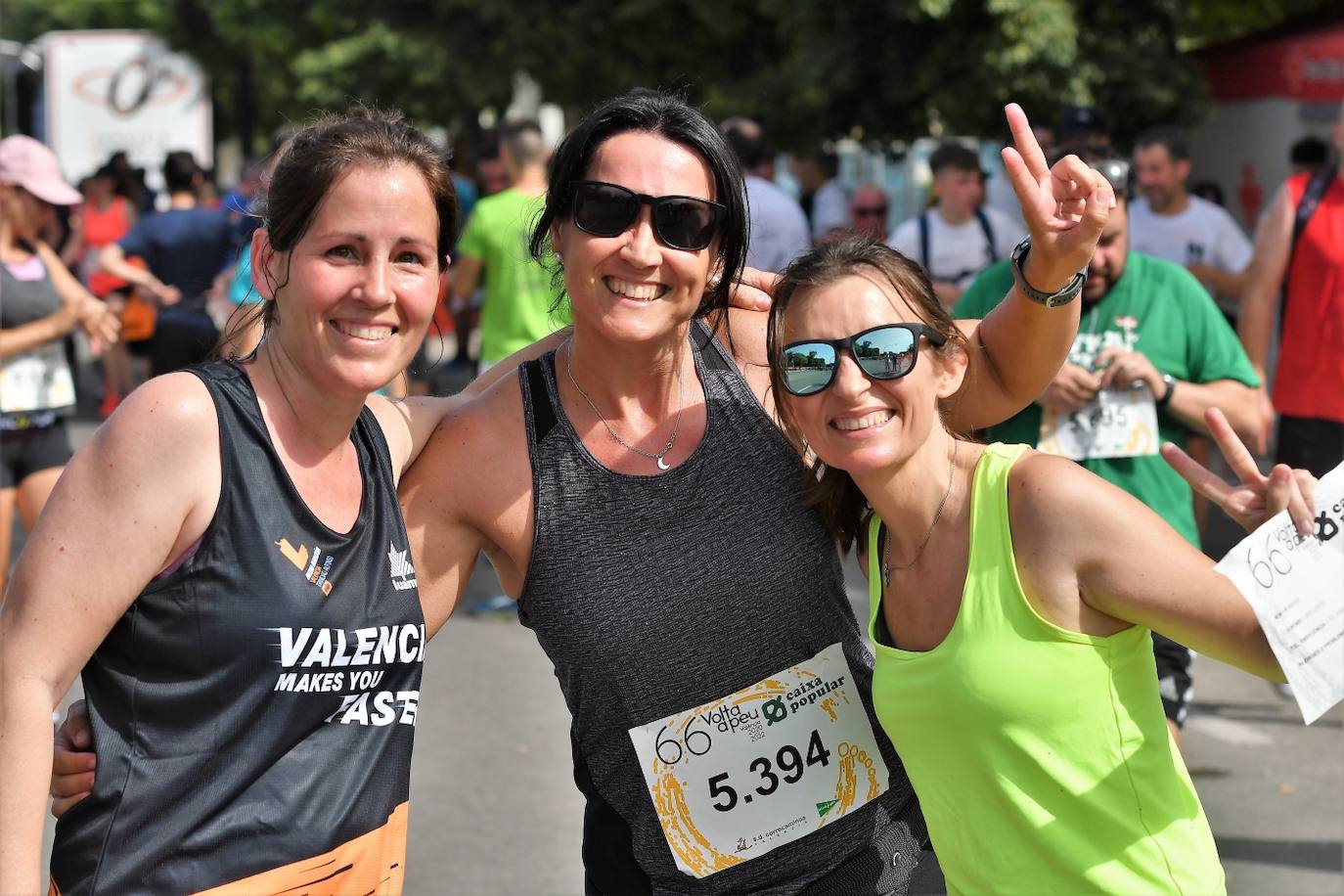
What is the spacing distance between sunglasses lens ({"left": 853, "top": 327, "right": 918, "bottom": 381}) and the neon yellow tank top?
242 mm

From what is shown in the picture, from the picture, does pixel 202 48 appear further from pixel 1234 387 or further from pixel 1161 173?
pixel 1234 387

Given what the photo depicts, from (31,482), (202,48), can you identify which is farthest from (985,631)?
(202,48)

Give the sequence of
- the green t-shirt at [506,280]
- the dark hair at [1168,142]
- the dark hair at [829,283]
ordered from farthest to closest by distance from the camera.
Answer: the dark hair at [1168,142], the green t-shirt at [506,280], the dark hair at [829,283]

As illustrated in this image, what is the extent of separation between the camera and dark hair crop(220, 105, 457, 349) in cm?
220

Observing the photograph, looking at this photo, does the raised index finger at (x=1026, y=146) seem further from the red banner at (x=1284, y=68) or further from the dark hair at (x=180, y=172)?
the red banner at (x=1284, y=68)

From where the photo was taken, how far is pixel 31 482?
602cm

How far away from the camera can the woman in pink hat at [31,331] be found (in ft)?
19.7

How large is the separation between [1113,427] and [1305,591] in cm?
254

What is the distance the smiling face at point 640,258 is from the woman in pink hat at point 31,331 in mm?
3935

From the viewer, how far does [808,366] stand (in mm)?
2367

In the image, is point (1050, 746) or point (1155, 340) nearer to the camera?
point (1050, 746)

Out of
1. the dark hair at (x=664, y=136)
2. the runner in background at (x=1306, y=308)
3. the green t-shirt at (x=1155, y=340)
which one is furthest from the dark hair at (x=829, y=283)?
the runner in background at (x=1306, y=308)

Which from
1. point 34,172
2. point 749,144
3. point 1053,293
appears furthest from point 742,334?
point 749,144

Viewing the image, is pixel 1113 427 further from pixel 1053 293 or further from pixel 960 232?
pixel 960 232
